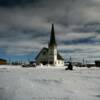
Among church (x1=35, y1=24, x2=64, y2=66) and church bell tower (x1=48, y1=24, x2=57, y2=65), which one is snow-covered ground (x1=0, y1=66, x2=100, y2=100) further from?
church bell tower (x1=48, y1=24, x2=57, y2=65)

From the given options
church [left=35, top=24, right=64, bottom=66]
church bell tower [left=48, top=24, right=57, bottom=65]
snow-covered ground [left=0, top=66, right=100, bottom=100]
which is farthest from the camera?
church bell tower [left=48, top=24, right=57, bottom=65]

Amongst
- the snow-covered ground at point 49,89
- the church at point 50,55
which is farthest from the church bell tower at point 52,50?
the snow-covered ground at point 49,89

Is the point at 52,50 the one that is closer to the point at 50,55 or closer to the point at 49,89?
the point at 50,55

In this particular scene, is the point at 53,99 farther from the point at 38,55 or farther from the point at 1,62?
the point at 38,55

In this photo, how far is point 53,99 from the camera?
19.9ft

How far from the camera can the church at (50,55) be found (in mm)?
84238

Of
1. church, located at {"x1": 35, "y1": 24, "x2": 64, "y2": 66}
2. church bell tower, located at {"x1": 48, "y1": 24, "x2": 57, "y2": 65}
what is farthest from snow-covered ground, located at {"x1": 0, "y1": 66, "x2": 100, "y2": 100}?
church bell tower, located at {"x1": 48, "y1": 24, "x2": 57, "y2": 65}

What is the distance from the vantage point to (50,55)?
85.6 metres

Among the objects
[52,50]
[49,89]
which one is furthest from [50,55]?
[49,89]

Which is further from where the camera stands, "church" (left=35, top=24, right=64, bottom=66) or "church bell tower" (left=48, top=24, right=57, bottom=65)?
"church bell tower" (left=48, top=24, right=57, bottom=65)

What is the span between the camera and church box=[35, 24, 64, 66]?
84.2 metres

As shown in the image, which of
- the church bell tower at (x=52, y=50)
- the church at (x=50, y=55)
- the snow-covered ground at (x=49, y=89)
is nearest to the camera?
the snow-covered ground at (x=49, y=89)

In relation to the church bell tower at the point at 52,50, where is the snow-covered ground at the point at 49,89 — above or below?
below

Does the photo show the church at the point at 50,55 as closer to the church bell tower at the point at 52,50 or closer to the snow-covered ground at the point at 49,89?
the church bell tower at the point at 52,50
